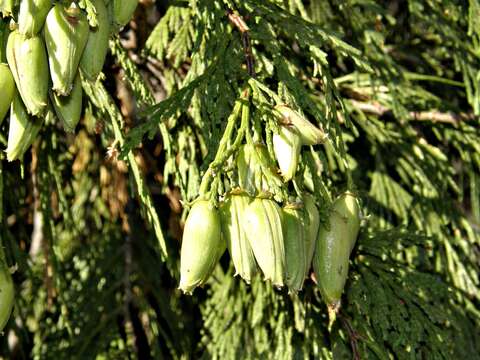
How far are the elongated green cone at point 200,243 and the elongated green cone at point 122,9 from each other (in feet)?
0.86

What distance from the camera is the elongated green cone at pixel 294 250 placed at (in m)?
0.98

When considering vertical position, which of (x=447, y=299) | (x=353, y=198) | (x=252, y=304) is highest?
(x=353, y=198)

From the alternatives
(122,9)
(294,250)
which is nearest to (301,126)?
(294,250)

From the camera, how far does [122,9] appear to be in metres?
1.00

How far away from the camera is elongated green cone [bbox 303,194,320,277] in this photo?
1049 mm

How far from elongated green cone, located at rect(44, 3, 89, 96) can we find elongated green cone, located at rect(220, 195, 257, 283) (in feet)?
0.79

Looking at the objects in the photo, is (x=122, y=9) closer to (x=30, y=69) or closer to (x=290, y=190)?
(x=30, y=69)

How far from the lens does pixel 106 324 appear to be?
193 centimetres

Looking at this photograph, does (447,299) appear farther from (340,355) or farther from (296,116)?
(296,116)

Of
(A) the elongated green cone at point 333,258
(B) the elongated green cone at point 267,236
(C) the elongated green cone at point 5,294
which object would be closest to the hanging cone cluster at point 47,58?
(C) the elongated green cone at point 5,294

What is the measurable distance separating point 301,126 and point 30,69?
36 cm

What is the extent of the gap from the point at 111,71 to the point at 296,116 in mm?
892

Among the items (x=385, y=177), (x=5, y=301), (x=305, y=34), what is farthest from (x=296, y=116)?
(x=385, y=177)

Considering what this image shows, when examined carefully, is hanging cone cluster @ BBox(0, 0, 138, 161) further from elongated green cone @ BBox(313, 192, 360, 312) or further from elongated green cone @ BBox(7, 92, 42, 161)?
elongated green cone @ BBox(313, 192, 360, 312)
